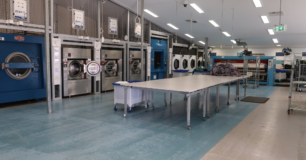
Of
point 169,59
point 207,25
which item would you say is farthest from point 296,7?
point 169,59

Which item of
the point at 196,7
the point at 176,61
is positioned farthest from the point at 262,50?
the point at 196,7

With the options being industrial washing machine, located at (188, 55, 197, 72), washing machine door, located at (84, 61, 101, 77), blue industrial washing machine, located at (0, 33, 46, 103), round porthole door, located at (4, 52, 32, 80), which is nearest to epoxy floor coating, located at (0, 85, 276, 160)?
blue industrial washing machine, located at (0, 33, 46, 103)

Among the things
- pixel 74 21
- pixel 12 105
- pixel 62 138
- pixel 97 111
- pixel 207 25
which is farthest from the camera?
pixel 207 25

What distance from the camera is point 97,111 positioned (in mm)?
5500

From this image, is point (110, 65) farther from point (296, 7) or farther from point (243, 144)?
point (296, 7)

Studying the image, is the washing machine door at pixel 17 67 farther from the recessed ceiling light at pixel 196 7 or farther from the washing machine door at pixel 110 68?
the recessed ceiling light at pixel 196 7

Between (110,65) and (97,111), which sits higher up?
(110,65)

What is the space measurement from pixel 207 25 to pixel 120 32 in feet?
15.5

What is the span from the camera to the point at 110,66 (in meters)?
8.73

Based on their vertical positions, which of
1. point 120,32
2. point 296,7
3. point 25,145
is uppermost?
point 296,7

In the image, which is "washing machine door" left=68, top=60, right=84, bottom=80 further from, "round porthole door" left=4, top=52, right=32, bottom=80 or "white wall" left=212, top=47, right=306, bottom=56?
"white wall" left=212, top=47, right=306, bottom=56

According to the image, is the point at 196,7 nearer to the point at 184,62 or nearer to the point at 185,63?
the point at 184,62

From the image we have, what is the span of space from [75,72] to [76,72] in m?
0.04

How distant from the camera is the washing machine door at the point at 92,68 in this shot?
7.67m
